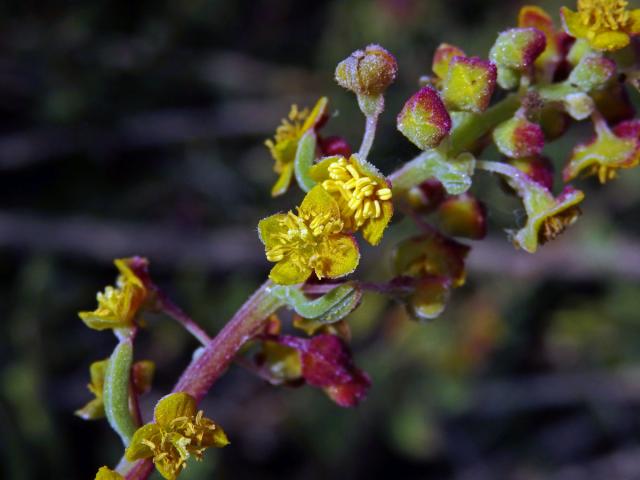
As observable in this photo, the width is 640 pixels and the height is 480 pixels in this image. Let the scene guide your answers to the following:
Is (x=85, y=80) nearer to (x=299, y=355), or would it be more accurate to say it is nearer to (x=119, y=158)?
A: (x=119, y=158)

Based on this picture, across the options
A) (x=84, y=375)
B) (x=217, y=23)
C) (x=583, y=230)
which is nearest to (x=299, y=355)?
(x=84, y=375)

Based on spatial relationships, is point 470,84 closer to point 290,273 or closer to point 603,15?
point 603,15

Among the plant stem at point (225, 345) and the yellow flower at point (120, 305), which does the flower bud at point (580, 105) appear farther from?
the yellow flower at point (120, 305)

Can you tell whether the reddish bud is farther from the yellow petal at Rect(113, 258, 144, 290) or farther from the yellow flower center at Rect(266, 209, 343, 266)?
the yellow petal at Rect(113, 258, 144, 290)

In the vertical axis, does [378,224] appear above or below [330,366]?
above

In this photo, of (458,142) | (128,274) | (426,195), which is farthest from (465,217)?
(128,274)

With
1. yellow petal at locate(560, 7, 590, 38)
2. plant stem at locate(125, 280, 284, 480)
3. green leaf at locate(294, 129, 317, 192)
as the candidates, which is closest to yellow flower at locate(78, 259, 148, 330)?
plant stem at locate(125, 280, 284, 480)

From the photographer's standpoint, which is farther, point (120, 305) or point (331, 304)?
point (120, 305)
